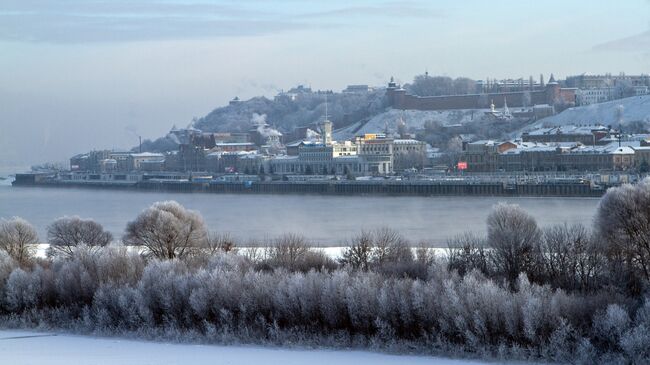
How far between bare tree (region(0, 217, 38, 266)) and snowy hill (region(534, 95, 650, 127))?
1028 inches

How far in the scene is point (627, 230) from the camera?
702 cm

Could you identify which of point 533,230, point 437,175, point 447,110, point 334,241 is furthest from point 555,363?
point 447,110

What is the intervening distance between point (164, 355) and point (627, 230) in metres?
3.14

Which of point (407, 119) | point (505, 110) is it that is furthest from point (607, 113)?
point (407, 119)

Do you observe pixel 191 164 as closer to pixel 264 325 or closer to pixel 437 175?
pixel 437 175

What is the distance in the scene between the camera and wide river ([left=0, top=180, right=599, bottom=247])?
1334 cm

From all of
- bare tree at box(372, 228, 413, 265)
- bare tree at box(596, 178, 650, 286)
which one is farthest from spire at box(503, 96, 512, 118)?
bare tree at box(596, 178, 650, 286)

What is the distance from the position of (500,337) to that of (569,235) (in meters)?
2.05

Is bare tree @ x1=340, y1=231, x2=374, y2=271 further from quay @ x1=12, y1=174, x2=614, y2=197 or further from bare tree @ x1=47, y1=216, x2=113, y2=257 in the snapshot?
quay @ x1=12, y1=174, x2=614, y2=197

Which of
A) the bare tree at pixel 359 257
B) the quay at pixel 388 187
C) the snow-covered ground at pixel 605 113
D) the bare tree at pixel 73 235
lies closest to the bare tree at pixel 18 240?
the bare tree at pixel 73 235

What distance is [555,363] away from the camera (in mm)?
4957

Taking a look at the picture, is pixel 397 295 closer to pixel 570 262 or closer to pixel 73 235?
pixel 570 262

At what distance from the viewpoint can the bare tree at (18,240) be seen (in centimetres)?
877

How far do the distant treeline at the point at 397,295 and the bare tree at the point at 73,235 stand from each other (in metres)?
1.39
